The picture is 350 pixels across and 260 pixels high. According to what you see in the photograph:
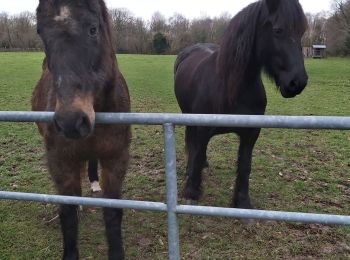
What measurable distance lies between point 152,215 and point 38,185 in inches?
67.0

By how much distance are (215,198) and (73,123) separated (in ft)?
9.71

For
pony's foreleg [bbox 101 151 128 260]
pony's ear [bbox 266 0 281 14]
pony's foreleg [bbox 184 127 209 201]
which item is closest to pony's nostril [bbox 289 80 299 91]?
pony's ear [bbox 266 0 281 14]

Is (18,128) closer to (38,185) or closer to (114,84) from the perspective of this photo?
(38,185)

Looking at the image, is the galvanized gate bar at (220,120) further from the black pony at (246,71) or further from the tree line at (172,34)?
the tree line at (172,34)

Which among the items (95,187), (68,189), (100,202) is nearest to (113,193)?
(68,189)

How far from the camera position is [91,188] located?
15.8ft

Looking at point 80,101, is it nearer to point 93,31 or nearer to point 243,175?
point 93,31

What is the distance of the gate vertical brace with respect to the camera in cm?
191

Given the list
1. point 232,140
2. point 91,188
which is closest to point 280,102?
point 232,140

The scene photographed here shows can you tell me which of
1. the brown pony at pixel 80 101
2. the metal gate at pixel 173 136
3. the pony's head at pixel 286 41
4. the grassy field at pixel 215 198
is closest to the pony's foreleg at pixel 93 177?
the grassy field at pixel 215 198

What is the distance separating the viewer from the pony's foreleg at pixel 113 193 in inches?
122

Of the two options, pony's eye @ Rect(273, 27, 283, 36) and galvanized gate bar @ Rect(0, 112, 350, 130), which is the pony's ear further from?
galvanized gate bar @ Rect(0, 112, 350, 130)

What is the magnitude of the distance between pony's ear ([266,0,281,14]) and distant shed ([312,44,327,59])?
54.7 metres

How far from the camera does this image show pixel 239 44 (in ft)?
12.8
